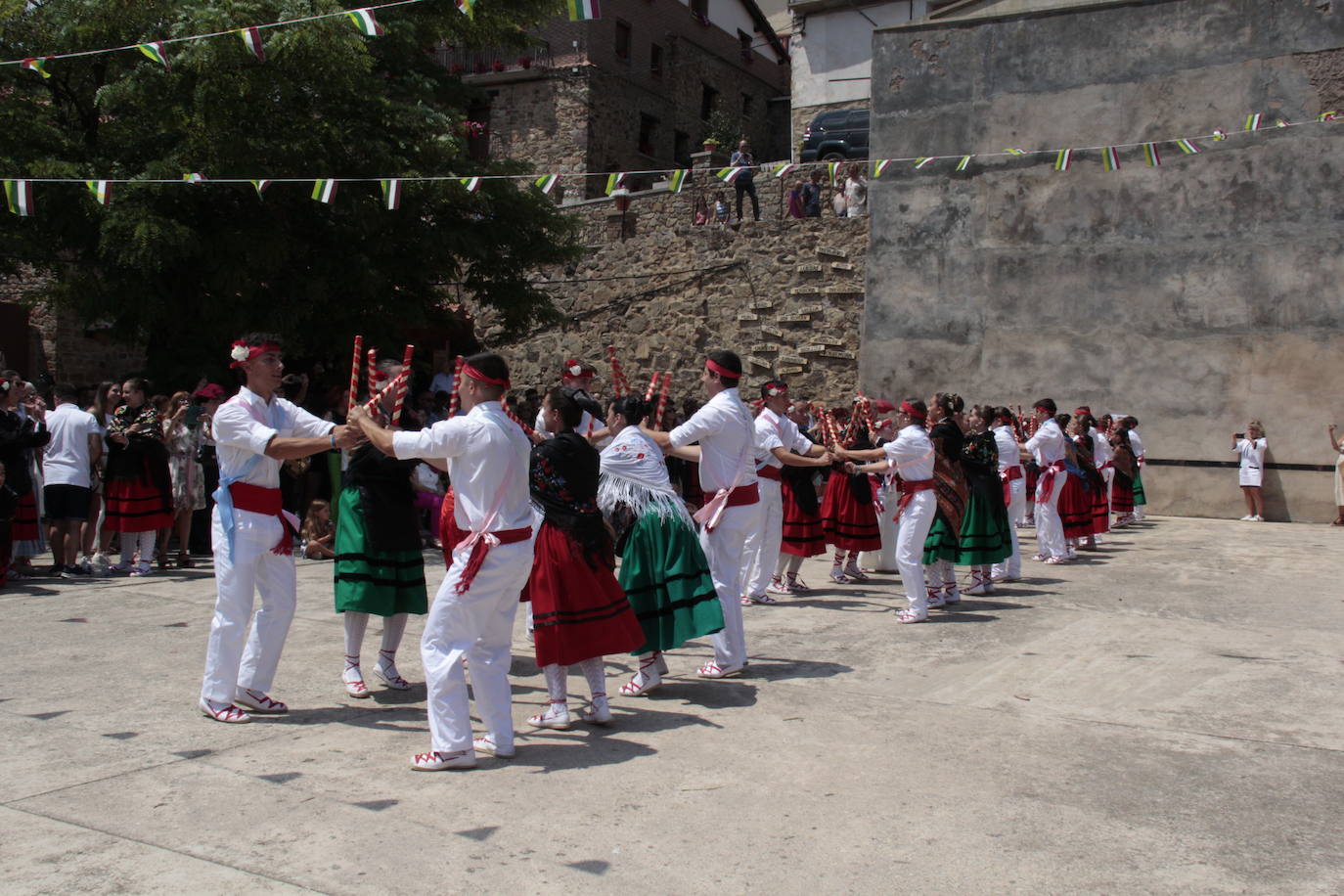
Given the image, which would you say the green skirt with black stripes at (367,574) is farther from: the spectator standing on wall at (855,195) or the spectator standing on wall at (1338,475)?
the spectator standing on wall at (855,195)

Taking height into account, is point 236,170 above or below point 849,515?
above

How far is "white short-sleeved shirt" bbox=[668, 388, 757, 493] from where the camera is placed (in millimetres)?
7090

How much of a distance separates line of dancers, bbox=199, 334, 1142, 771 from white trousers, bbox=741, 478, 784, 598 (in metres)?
0.96

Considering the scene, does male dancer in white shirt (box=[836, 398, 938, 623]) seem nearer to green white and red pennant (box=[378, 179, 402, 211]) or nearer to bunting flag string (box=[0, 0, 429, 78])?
bunting flag string (box=[0, 0, 429, 78])

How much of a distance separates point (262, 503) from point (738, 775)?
2763 millimetres

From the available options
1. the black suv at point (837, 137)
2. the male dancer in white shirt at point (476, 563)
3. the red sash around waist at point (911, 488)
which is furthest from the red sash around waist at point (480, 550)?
the black suv at point (837, 137)

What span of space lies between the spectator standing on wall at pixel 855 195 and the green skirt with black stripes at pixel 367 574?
53.9 feet

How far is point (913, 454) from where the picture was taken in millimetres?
8547

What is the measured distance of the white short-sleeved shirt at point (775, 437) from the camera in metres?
9.02

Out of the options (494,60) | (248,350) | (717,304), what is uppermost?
(494,60)

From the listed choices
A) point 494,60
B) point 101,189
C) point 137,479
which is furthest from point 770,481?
point 494,60

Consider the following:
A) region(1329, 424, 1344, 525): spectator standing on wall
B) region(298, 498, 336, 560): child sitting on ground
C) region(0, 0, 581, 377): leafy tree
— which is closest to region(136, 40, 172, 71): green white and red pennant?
region(0, 0, 581, 377): leafy tree

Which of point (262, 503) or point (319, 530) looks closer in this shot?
point (262, 503)

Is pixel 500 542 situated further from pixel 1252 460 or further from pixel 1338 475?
pixel 1338 475
